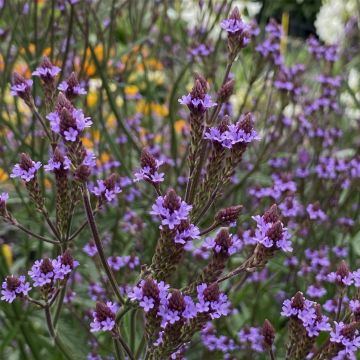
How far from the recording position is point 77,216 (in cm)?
207

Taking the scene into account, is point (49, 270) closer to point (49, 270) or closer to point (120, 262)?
point (49, 270)

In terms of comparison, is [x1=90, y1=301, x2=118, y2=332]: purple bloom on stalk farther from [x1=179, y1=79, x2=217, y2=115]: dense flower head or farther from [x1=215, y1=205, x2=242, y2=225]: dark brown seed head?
[x1=179, y1=79, x2=217, y2=115]: dense flower head

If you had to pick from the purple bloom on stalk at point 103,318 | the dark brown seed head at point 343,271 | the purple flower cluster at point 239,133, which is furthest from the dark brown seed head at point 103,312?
the dark brown seed head at point 343,271

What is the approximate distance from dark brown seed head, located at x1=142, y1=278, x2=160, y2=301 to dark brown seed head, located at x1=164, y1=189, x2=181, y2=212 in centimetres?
12

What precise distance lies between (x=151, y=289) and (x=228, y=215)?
0.73 ft

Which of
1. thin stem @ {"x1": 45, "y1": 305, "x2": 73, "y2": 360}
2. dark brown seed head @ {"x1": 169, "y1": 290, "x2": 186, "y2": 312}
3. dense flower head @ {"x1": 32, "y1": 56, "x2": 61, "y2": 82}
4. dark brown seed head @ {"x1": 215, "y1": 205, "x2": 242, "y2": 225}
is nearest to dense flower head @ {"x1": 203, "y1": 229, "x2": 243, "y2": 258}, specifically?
dark brown seed head @ {"x1": 215, "y1": 205, "x2": 242, "y2": 225}

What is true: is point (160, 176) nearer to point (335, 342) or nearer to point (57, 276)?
point (57, 276)

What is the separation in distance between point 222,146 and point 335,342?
1.31ft

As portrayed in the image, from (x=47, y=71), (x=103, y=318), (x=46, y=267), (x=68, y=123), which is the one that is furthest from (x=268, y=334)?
(x=47, y=71)

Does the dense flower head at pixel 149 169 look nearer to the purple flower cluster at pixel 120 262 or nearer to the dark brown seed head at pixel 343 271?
the dark brown seed head at pixel 343 271

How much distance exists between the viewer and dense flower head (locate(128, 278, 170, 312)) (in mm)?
1017

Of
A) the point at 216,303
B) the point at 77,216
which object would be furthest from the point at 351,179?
the point at 216,303

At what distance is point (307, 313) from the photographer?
3.72 feet

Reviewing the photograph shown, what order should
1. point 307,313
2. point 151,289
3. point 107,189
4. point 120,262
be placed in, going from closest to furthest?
1. point 151,289
2. point 307,313
3. point 107,189
4. point 120,262
